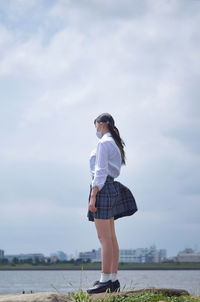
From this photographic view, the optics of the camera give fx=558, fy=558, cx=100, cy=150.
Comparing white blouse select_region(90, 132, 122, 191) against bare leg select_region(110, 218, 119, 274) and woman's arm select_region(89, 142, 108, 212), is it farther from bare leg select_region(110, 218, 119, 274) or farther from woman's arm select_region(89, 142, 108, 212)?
bare leg select_region(110, 218, 119, 274)

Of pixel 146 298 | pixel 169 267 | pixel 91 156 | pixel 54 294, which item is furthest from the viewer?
pixel 169 267

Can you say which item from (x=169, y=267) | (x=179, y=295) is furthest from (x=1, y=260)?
(x=179, y=295)

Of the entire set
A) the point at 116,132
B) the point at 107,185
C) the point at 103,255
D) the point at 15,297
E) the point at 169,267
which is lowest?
the point at 15,297

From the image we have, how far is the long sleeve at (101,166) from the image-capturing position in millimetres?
8305

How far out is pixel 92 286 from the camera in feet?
28.4

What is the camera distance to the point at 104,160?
8414mm

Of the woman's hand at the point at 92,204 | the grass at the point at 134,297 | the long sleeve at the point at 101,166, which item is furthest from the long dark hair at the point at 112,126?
the grass at the point at 134,297

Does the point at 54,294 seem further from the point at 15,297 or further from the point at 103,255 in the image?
the point at 103,255

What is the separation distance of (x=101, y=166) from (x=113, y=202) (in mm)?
597

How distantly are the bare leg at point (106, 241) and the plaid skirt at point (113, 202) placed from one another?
105 millimetres

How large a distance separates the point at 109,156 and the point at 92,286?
6.68ft

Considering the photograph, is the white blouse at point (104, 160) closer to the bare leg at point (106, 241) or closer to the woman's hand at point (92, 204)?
the woman's hand at point (92, 204)

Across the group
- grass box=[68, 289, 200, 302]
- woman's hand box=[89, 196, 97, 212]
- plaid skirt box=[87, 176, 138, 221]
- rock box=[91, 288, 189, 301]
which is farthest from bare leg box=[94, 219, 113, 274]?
grass box=[68, 289, 200, 302]

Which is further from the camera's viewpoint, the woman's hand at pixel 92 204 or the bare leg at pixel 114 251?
the bare leg at pixel 114 251
